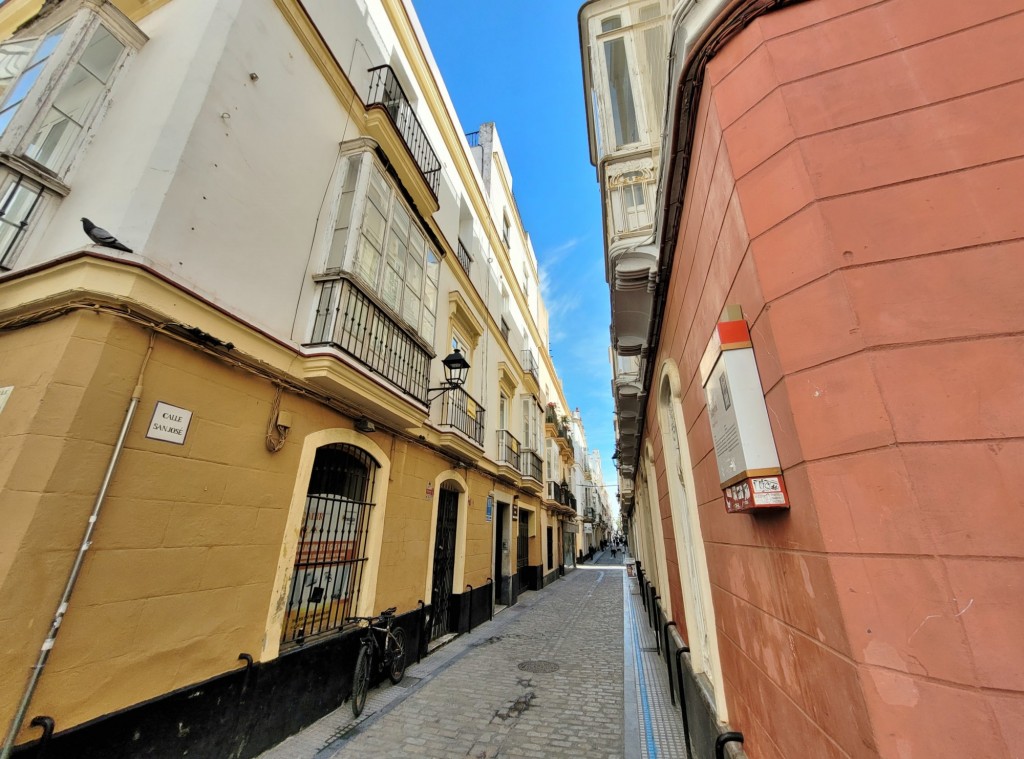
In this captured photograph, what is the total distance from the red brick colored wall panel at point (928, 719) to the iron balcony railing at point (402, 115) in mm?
6907

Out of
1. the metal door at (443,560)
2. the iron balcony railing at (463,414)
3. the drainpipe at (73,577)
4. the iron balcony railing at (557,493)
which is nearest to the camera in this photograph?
the drainpipe at (73,577)

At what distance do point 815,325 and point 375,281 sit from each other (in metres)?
4.97

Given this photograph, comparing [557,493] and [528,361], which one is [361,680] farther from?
[557,493]

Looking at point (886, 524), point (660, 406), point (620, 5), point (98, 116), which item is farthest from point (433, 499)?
point (620, 5)

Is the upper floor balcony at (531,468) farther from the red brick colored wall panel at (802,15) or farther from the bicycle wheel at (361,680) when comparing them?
the red brick colored wall panel at (802,15)

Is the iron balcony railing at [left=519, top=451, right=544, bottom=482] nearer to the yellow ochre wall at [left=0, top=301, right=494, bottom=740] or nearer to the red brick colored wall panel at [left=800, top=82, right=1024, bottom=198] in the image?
the yellow ochre wall at [left=0, top=301, right=494, bottom=740]

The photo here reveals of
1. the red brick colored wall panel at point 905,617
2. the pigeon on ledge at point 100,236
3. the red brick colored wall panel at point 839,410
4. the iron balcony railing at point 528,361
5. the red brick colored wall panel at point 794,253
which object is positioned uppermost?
the iron balcony railing at point 528,361

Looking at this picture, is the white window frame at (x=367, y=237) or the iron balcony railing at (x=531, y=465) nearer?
the white window frame at (x=367, y=237)

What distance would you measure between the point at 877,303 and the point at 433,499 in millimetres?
6592

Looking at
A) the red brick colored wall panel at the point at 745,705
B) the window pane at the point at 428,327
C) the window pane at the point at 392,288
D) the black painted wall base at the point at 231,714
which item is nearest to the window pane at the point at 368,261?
the window pane at the point at 392,288

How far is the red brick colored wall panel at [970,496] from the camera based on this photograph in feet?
3.62

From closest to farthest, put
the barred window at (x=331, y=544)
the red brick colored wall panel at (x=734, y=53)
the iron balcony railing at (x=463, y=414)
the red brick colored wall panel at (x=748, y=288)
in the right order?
the red brick colored wall panel at (x=748, y=288) < the red brick colored wall panel at (x=734, y=53) < the barred window at (x=331, y=544) < the iron balcony railing at (x=463, y=414)

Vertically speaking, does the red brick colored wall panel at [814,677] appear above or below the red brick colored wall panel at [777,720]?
above

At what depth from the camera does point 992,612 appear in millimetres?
1062
